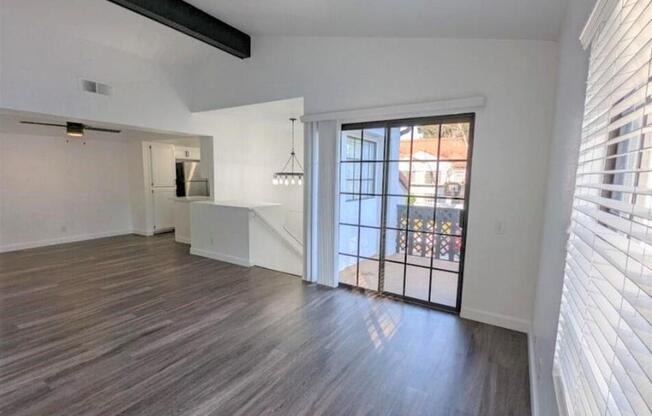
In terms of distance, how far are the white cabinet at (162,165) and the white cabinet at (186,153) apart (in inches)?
5.3

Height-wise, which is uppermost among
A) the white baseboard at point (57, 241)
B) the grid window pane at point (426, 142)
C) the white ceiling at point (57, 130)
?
the white ceiling at point (57, 130)

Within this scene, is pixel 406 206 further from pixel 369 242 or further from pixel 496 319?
pixel 496 319

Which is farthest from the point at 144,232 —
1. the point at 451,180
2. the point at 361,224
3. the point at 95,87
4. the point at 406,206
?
the point at 451,180

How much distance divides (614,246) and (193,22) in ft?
14.6

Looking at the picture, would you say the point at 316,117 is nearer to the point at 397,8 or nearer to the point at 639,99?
the point at 397,8

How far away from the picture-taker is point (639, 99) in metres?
0.78

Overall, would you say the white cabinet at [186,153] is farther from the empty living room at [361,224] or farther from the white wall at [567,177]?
the white wall at [567,177]

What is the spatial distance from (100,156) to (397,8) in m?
7.30

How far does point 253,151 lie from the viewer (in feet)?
23.7

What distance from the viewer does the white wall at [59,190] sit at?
6.00 m

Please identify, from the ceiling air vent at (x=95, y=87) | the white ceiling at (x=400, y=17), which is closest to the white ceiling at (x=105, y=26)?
the ceiling air vent at (x=95, y=87)

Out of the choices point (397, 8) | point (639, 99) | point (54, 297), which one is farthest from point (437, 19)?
point (54, 297)

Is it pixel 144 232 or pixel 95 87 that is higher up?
pixel 95 87

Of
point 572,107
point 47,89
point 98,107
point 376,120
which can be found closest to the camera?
point 572,107
